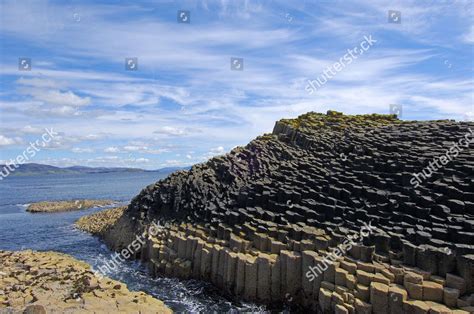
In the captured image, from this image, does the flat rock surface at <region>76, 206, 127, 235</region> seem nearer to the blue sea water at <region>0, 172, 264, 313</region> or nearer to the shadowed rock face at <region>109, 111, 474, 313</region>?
the blue sea water at <region>0, 172, 264, 313</region>

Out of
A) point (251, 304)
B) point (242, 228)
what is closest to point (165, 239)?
point (242, 228)

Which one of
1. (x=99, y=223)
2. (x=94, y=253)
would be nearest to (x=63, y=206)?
(x=99, y=223)

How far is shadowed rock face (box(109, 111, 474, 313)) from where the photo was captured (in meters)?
10.2

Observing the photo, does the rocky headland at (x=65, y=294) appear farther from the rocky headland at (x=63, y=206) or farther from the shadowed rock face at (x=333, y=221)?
the rocky headland at (x=63, y=206)

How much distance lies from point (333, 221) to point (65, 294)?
920 cm

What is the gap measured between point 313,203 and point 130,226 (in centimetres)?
1183

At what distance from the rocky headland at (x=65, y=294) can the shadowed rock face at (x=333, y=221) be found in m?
3.27

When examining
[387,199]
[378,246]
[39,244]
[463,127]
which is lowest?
[39,244]

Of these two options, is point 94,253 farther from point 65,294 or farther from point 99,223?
point 65,294

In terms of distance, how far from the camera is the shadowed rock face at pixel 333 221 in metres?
10.2

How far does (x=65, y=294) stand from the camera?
12016mm

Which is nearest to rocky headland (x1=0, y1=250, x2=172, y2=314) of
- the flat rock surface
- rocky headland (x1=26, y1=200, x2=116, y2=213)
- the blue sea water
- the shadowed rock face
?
the blue sea water

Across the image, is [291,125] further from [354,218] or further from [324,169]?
[354,218]

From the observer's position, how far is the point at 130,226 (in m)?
22.3
